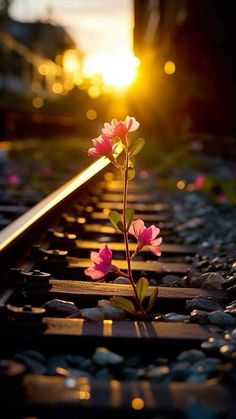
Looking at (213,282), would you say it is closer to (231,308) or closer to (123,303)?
(231,308)

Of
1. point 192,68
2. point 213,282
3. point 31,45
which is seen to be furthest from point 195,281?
point 31,45

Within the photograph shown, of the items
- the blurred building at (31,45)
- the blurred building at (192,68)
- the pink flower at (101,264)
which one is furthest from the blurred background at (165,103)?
the blurred building at (31,45)

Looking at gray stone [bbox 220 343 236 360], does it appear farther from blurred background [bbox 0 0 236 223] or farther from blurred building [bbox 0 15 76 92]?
blurred building [bbox 0 15 76 92]

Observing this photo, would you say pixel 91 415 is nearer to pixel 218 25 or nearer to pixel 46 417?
pixel 46 417

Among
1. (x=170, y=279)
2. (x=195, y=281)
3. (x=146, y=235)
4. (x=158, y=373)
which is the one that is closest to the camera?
(x=158, y=373)

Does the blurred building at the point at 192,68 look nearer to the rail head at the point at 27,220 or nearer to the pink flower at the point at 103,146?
the rail head at the point at 27,220

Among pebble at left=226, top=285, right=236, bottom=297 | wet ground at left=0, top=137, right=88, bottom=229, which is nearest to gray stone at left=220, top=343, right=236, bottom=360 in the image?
pebble at left=226, top=285, right=236, bottom=297
